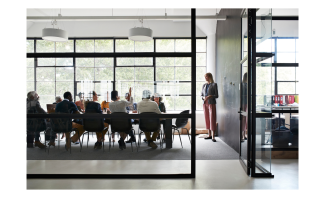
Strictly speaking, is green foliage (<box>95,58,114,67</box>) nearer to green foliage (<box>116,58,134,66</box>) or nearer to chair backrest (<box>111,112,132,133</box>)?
Answer: green foliage (<box>116,58,134,66</box>)

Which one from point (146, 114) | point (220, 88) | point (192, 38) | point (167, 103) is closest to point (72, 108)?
point (146, 114)

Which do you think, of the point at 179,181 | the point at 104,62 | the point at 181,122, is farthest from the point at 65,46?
the point at 179,181

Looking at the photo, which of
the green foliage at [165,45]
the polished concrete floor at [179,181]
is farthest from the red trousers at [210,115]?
the green foliage at [165,45]

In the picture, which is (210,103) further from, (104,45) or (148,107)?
(104,45)

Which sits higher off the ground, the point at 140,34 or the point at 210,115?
the point at 140,34

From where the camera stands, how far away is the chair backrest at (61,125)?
11.2ft

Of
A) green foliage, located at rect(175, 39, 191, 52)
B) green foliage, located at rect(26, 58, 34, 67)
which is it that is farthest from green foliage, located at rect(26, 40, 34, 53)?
green foliage, located at rect(175, 39, 191, 52)

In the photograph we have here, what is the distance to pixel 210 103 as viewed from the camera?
5.95 metres

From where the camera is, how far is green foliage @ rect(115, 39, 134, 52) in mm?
3326

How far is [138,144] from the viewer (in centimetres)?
337

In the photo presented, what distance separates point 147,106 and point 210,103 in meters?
2.96

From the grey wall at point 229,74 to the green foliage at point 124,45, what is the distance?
2273 millimetres
